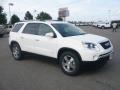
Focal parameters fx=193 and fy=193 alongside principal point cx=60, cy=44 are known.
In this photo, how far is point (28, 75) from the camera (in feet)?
20.9

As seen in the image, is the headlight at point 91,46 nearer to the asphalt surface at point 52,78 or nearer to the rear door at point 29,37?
the asphalt surface at point 52,78

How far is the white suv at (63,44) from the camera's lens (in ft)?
19.5

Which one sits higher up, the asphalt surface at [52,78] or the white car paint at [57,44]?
the white car paint at [57,44]

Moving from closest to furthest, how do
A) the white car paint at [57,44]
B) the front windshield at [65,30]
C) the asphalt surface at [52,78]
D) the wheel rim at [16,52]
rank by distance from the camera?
the asphalt surface at [52,78] < the white car paint at [57,44] < the front windshield at [65,30] < the wheel rim at [16,52]

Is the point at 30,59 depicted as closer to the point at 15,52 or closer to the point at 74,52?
the point at 15,52

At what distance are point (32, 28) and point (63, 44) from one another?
2.06 m

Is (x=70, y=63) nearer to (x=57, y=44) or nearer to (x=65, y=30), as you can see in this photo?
(x=57, y=44)

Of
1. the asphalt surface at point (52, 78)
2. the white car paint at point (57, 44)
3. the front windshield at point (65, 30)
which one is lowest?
the asphalt surface at point (52, 78)

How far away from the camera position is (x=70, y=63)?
247 inches

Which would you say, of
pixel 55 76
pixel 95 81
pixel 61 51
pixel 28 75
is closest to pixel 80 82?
pixel 95 81

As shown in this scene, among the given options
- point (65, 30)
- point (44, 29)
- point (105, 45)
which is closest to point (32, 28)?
point (44, 29)

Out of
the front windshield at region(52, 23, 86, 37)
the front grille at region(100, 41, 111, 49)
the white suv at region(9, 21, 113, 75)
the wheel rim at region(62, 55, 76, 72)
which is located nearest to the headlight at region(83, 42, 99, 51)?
the white suv at region(9, 21, 113, 75)

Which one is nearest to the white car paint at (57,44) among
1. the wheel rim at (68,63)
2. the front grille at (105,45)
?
the front grille at (105,45)

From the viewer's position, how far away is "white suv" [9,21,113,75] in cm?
594
